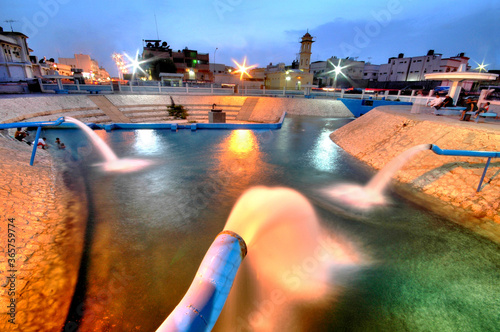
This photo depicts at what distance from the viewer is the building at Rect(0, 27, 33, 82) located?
3450cm

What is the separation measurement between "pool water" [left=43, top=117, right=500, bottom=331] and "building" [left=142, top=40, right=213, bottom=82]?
57.5 metres

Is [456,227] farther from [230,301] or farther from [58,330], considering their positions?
[58,330]

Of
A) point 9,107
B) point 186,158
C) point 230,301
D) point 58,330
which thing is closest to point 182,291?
point 230,301

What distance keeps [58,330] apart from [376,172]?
10.6 m

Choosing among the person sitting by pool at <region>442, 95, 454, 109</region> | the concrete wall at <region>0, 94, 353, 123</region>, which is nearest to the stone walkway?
the concrete wall at <region>0, 94, 353, 123</region>

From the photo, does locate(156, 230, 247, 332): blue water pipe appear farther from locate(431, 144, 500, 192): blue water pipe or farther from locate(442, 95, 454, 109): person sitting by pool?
locate(442, 95, 454, 109): person sitting by pool

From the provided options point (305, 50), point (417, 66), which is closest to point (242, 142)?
point (305, 50)

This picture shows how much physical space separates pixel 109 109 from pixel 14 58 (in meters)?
34.0

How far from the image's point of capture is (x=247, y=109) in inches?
1034

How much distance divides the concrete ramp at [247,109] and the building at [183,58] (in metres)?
37.6

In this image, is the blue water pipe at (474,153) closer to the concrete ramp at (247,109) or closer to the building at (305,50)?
the concrete ramp at (247,109)

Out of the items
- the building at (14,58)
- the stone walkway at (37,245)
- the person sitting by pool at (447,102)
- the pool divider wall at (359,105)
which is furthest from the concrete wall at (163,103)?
the building at (14,58)

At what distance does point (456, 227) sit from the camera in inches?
230

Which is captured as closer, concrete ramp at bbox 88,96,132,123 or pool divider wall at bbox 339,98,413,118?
concrete ramp at bbox 88,96,132,123
